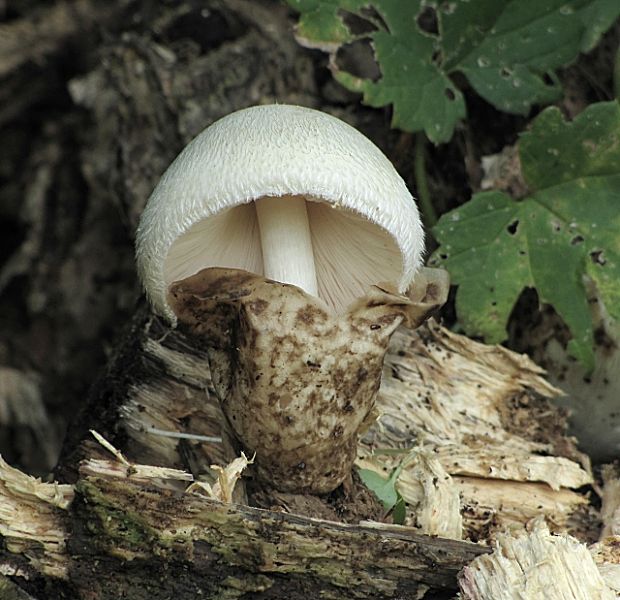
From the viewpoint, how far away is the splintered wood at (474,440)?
1.80 m

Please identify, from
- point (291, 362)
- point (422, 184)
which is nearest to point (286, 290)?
point (291, 362)

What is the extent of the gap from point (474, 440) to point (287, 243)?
2.30 ft

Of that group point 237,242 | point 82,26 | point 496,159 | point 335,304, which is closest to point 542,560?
point 335,304

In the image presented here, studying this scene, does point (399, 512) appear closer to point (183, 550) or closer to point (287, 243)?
point (183, 550)

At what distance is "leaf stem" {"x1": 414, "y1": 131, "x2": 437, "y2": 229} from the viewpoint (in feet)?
7.36

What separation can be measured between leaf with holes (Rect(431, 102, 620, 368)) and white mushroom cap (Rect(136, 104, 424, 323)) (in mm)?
301

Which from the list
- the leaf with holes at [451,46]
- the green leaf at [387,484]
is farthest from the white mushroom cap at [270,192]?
the leaf with holes at [451,46]

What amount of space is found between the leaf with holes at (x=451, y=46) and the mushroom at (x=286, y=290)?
57 centimetres

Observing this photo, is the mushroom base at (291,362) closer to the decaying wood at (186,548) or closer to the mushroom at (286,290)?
Result: the mushroom at (286,290)

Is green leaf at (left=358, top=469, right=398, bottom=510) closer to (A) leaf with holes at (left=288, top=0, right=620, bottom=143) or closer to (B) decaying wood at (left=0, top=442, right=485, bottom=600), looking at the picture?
(B) decaying wood at (left=0, top=442, right=485, bottom=600)

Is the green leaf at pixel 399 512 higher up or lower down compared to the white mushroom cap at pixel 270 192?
lower down

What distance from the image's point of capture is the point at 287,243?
64.5 inches

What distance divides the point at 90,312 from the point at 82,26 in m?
1.22

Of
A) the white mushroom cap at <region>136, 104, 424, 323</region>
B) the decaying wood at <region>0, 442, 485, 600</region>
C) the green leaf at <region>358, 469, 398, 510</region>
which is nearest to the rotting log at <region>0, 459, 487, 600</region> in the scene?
the decaying wood at <region>0, 442, 485, 600</region>
